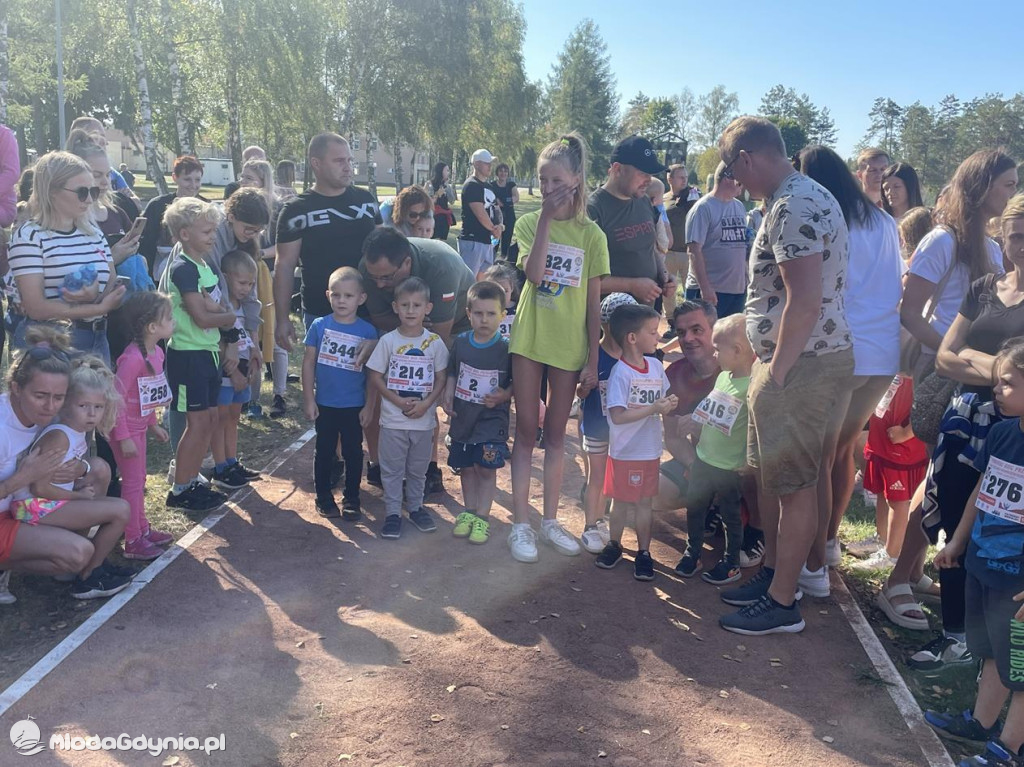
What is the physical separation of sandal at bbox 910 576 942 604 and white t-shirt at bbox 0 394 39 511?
15.3 feet

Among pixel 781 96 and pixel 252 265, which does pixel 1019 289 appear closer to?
pixel 252 265

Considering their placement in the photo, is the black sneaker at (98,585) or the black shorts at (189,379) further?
the black shorts at (189,379)

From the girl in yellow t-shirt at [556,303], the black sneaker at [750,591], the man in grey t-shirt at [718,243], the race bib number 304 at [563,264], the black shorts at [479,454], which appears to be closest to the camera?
the black sneaker at [750,591]

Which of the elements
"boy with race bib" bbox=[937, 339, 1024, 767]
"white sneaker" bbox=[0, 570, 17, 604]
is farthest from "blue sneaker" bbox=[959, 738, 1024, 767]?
"white sneaker" bbox=[0, 570, 17, 604]

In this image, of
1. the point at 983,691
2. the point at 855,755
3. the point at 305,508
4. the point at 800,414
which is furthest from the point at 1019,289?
the point at 305,508

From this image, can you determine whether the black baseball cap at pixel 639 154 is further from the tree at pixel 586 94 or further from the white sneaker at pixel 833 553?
the tree at pixel 586 94

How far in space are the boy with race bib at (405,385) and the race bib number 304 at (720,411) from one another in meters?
1.58

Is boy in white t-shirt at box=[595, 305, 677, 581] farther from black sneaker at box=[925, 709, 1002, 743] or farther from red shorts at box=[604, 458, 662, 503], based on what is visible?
black sneaker at box=[925, 709, 1002, 743]

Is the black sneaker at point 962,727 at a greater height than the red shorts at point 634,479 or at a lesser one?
lesser

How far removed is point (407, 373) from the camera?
16.6 feet

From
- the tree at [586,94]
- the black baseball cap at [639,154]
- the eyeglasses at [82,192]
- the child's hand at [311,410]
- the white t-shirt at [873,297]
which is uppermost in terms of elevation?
the tree at [586,94]

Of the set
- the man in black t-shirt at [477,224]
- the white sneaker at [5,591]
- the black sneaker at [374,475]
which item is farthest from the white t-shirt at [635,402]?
the man in black t-shirt at [477,224]

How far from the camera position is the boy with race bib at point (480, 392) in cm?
496

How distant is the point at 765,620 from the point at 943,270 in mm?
1969
